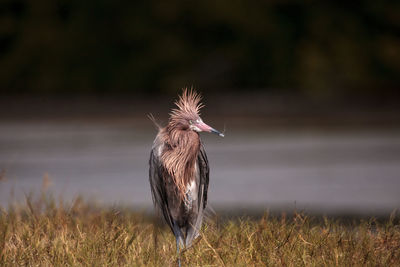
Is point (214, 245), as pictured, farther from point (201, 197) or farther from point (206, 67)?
point (206, 67)

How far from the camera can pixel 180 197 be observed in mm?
4570

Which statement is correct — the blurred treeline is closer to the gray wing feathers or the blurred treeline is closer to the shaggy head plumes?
the gray wing feathers

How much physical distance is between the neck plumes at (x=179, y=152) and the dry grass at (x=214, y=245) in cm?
39

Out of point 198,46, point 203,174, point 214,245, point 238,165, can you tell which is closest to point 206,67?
point 198,46

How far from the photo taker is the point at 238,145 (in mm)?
14984

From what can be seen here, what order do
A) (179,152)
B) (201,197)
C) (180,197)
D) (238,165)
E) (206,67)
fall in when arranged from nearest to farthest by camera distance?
(179,152) < (180,197) < (201,197) < (238,165) < (206,67)

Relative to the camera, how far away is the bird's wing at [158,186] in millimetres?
4508

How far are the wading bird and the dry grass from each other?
0.13m

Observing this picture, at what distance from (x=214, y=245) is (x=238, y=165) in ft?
27.8

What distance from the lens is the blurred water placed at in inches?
389

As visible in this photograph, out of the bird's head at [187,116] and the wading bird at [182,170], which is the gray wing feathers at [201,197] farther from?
the bird's head at [187,116]

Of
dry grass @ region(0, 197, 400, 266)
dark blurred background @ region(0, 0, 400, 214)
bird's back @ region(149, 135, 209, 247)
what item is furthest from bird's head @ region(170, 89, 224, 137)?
dark blurred background @ region(0, 0, 400, 214)

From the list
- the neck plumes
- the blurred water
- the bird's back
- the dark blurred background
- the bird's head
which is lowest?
the bird's back

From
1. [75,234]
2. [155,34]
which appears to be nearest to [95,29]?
[155,34]
